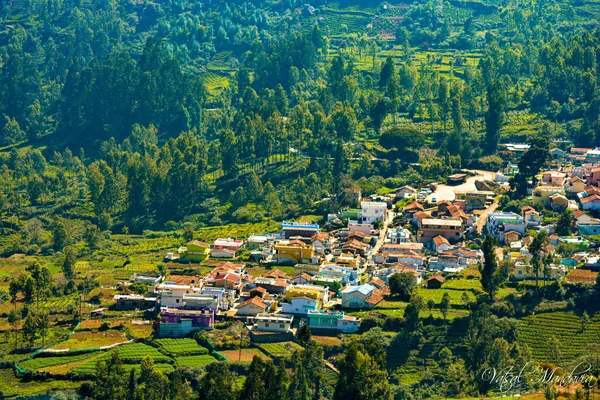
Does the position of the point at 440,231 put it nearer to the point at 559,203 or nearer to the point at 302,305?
the point at 559,203

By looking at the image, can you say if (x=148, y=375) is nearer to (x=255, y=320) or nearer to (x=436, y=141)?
(x=255, y=320)

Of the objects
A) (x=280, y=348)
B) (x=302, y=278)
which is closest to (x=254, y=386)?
(x=280, y=348)

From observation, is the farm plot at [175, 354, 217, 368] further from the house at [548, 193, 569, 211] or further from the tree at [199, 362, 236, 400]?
the house at [548, 193, 569, 211]

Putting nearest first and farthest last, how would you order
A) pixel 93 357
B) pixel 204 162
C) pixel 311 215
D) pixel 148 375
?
pixel 148 375, pixel 93 357, pixel 311 215, pixel 204 162

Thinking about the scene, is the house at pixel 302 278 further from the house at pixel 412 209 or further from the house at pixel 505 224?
the house at pixel 505 224

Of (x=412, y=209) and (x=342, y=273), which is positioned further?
(x=412, y=209)

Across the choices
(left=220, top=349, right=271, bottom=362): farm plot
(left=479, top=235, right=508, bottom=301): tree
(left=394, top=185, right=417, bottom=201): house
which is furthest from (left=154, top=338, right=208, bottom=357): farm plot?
(left=394, top=185, right=417, bottom=201): house

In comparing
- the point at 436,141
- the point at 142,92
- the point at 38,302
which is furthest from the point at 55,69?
the point at 38,302

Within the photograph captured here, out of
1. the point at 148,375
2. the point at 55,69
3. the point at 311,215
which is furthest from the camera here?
the point at 55,69
